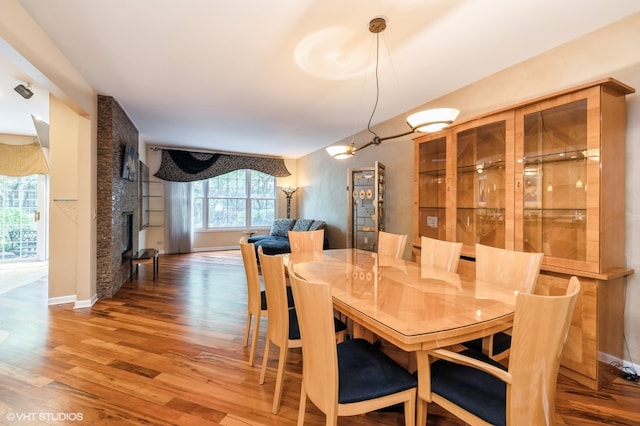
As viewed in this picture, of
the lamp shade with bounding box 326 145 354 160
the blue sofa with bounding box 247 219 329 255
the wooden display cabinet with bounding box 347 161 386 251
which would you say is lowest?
the blue sofa with bounding box 247 219 329 255

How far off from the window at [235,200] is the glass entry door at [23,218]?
2878mm

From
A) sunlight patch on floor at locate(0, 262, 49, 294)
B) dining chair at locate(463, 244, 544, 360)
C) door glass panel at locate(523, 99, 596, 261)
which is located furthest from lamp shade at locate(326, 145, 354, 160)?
sunlight patch on floor at locate(0, 262, 49, 294)

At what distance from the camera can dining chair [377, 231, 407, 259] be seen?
110 inches

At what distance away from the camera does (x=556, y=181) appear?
2.29m

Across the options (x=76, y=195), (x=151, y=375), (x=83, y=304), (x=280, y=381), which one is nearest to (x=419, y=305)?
(x=280, y=381)

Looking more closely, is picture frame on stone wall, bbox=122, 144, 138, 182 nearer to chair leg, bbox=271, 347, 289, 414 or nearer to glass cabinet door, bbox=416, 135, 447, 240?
chair leg, bbox=271, 347, 289, 414

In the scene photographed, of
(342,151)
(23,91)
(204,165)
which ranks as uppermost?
(23,91)

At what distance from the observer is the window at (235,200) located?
24.5 feet

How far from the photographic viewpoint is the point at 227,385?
1.92 metres

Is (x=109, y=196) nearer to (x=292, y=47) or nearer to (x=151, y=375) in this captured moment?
(x=151, y=375)

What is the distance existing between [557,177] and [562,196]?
0.16 metres

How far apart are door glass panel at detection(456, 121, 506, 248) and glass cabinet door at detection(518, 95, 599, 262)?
23 cm

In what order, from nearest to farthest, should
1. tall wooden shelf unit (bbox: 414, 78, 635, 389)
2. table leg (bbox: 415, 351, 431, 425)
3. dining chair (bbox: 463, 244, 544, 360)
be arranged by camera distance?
table leg (bbox: 415, 351, 431, 425) → dining chair (bbox: 463, 244, 544, 360) → tall wooden shelf unit (bbox: 414, 78, 635, 389)

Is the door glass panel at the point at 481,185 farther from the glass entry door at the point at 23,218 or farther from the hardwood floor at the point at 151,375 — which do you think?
the glass entry door at the point at 23,218
